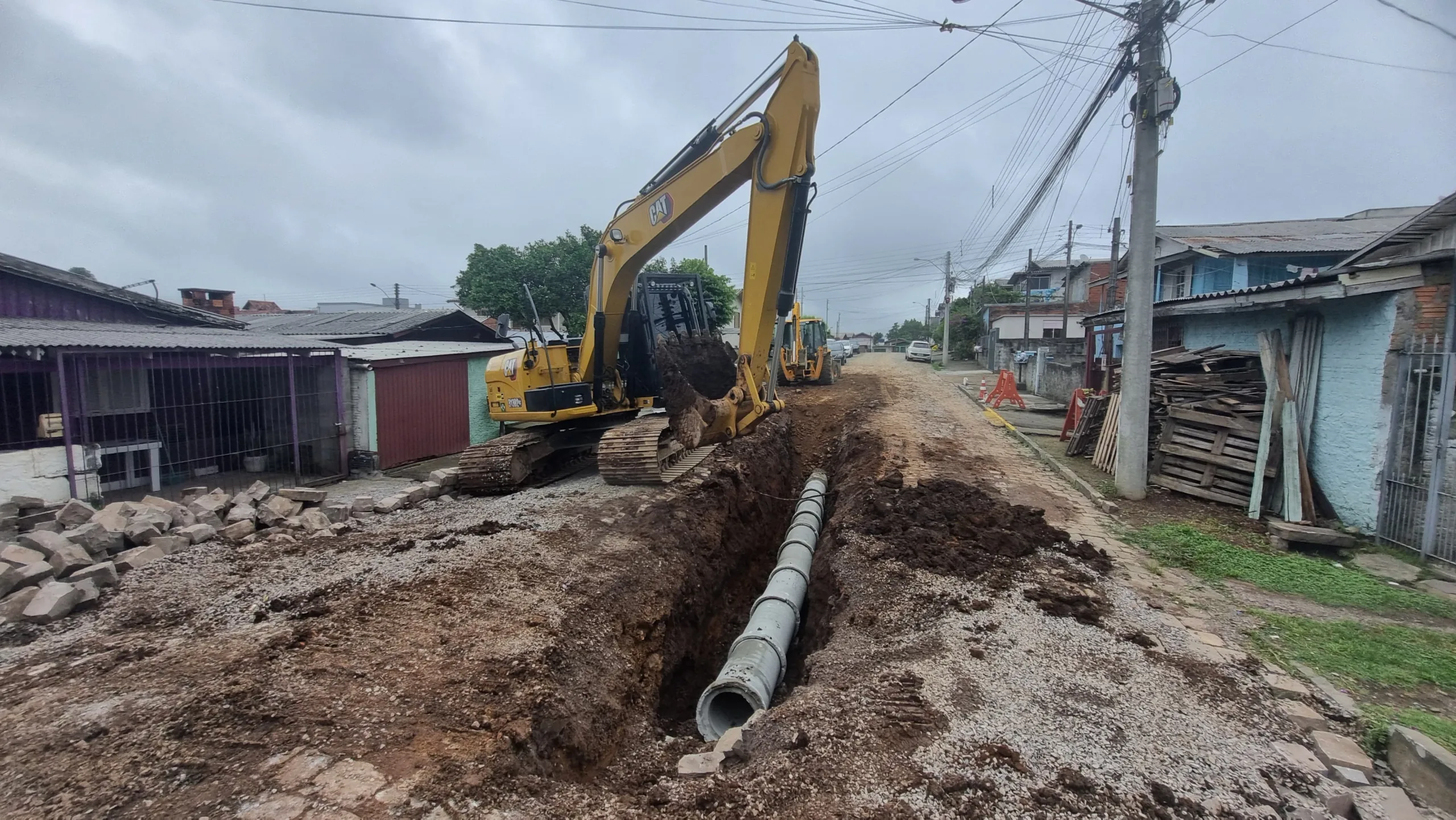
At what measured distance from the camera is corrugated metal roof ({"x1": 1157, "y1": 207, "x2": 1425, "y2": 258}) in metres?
16.9

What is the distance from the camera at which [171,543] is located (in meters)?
5.86

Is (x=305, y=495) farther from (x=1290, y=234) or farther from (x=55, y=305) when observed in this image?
(x=1290, y=234)

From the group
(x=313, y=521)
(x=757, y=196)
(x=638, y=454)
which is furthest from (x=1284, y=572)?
(x=313, y=521)

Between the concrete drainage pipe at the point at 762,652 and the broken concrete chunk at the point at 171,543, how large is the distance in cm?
498

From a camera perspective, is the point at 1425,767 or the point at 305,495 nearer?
the point at 1425,767

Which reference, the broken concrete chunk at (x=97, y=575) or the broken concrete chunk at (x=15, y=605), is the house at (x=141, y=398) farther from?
the broken concrete chunk at (x=15, y=605)

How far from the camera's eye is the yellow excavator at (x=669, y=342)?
253 inches

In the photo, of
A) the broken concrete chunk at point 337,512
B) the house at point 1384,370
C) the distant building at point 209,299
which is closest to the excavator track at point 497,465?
the broken concrete chunk at point 337,512

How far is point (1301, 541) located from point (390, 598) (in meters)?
8.45

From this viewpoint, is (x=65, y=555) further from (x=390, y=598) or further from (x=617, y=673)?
(x=617, y=673)

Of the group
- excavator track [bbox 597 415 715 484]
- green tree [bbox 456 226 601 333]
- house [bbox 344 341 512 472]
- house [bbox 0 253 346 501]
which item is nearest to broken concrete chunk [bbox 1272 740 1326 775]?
excavator track [bbox 597 415 715 484]

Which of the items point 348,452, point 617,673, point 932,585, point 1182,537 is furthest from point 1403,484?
point 348,452

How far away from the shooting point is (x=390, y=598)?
480 centimetres

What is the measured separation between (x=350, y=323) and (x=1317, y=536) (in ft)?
71.9
